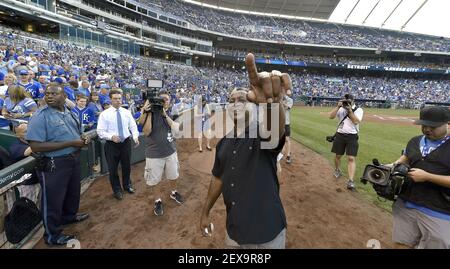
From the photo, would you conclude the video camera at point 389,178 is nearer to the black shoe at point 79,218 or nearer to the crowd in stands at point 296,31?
the black shoe at point 79,218

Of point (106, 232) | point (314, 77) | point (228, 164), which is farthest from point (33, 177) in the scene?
point (314, 77)

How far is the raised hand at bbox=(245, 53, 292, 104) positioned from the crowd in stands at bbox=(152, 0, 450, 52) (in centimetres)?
5682

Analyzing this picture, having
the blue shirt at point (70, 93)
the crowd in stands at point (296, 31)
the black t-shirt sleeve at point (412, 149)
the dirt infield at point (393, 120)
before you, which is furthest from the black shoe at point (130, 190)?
the crowd in stands at point (296, 31)

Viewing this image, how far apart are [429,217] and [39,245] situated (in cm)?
493

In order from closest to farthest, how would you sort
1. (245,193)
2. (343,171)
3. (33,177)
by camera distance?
(245,193) < (33,177) < (343,171)

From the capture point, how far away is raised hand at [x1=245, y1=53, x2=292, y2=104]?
5.55 feet

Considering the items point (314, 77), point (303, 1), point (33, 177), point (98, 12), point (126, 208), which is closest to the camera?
point (33, 177)

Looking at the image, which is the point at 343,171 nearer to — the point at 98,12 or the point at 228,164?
the point at 228,164

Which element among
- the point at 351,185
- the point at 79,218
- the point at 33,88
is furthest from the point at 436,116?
the point at 33,88

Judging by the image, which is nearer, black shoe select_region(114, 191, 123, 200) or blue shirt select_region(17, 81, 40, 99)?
black shoe select_region(114, 191, 123, 200)

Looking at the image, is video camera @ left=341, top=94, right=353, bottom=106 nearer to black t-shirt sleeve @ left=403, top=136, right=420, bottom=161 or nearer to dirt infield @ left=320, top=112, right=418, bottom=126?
black t-shirt sleeve @ left=403, top=136, right=420, bottom=161

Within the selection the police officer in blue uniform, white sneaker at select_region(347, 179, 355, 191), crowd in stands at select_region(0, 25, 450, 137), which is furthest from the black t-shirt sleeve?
crowd in stands at select_region(0, 25, 450, 137)

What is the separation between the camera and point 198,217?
4457 millimetres

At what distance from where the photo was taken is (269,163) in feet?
6.97
